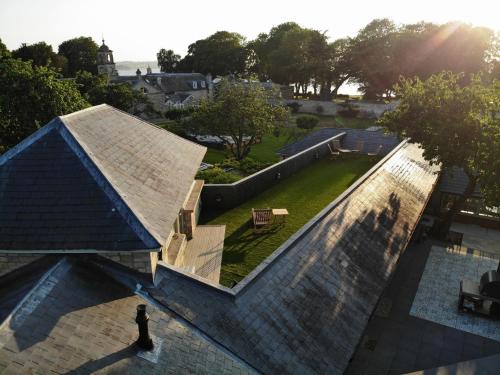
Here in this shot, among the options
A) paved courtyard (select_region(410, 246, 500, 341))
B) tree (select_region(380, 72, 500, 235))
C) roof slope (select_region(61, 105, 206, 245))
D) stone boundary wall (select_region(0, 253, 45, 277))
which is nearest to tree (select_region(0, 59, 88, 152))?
roof slope (select_region(61, 105, 206, 245))

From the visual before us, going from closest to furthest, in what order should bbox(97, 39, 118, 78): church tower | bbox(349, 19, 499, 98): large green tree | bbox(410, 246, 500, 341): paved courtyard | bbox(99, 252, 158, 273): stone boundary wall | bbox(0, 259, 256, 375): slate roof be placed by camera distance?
bbox(0, 259, 256, 375): slate roof
bbox(99, 252, 158, 273): stone boundary wall
bbox(410, 246, 500, 341): paved courtyard
bbox(349, 19, 499, 98): large green tree
bbox(97, 39, 118, 78): church tower

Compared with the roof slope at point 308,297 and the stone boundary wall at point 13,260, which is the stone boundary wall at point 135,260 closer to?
the roof slope at point 308,297

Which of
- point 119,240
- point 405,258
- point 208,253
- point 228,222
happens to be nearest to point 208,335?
point 119,240

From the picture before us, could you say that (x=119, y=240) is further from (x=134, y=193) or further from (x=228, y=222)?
(x=228, y=222)

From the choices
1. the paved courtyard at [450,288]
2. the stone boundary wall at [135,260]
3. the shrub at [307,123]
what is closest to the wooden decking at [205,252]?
the stone boundary wall at [135,260]

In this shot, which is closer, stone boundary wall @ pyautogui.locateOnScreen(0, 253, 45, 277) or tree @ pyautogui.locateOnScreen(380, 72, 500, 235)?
stone boundary wall @ pyautogui.locateOnScreen(0, 253, 45, 277)

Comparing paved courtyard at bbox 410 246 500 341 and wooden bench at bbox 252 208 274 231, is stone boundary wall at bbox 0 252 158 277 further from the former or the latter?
paved courtyard at bbox 410 246 500 341
